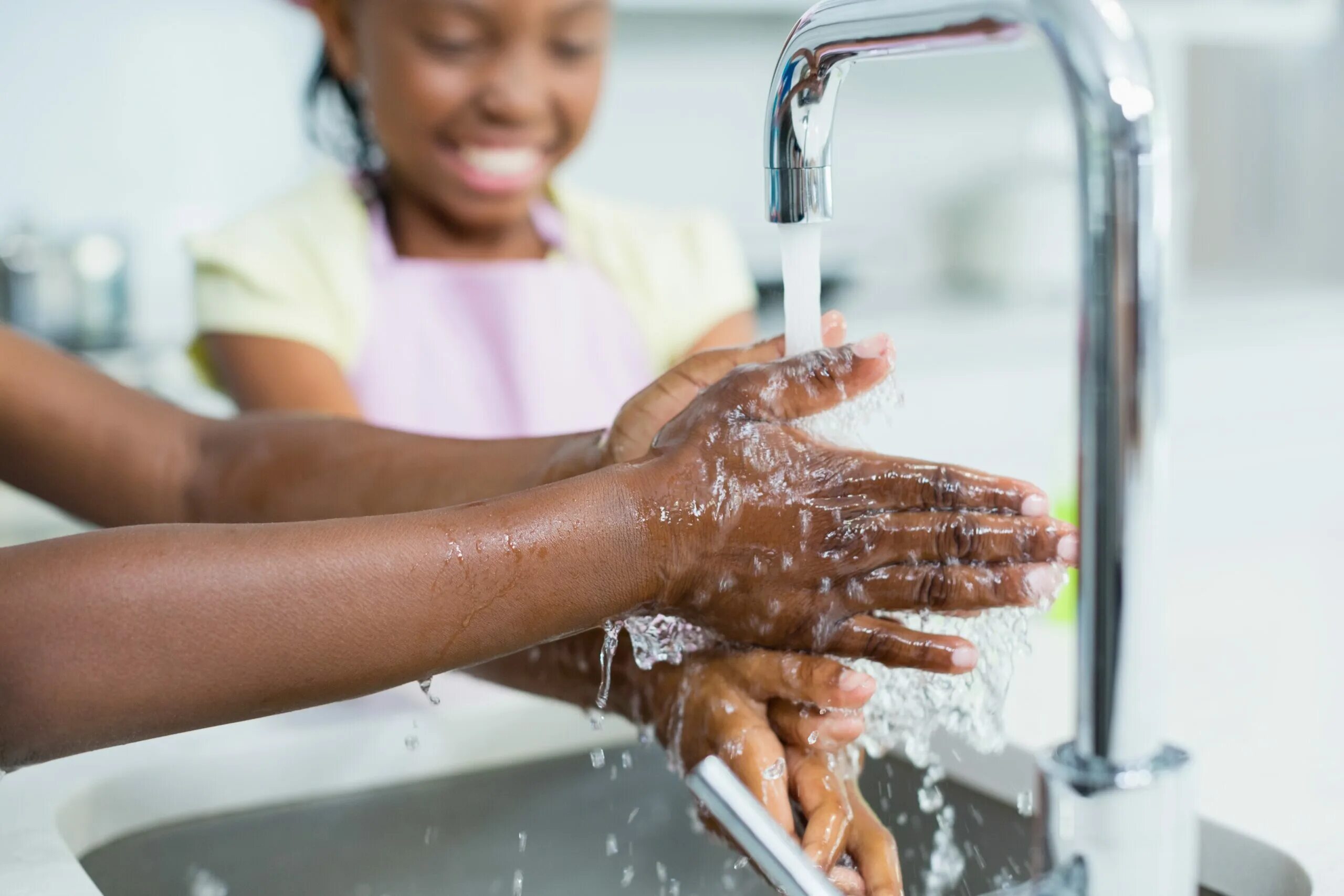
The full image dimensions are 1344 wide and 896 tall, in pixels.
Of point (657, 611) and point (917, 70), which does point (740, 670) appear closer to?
point (657, 611)

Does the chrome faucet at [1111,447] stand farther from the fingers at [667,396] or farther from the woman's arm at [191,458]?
the woman's arm at [191,458]

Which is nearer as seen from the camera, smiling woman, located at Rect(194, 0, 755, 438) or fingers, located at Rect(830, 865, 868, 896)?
fingers, located at Rect(830, 865, 868, 896)

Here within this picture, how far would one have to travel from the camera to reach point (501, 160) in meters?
1.19

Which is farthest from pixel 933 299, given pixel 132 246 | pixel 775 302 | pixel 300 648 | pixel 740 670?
pixel 300 648

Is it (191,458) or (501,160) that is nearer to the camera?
(191,458)

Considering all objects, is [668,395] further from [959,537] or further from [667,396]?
[959,537]

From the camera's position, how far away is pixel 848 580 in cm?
60

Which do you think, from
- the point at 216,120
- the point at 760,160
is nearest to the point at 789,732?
the point at 216,120

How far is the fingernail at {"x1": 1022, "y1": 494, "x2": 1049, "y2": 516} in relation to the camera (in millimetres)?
573

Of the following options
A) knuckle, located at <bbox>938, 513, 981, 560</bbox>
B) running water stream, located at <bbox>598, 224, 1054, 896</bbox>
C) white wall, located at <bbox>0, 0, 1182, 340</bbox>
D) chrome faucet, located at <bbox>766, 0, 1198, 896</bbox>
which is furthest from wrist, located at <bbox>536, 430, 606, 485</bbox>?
white wall, located at <bbox>0, 0, 1182, 340</bbox>

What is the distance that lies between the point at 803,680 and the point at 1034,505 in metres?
0.13

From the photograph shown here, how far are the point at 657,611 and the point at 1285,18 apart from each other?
8.03 ft

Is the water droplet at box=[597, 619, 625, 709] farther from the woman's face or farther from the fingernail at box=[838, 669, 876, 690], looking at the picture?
the woman's face

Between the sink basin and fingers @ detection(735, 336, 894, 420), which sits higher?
fingers @ detection(735, 336, 894, 420)
